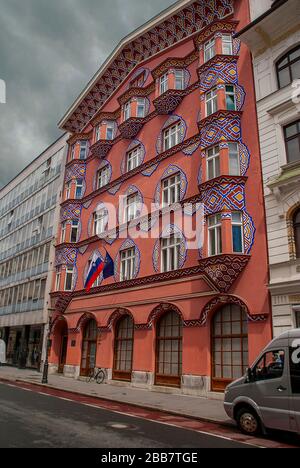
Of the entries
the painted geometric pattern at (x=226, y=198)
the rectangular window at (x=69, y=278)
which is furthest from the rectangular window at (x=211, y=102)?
the rectangular window at (x=69, y=278)

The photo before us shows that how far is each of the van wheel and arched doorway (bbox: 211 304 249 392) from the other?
664cm

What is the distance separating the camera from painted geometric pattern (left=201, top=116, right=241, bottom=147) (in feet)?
64.8

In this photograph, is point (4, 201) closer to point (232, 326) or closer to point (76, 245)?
point (76, 245)

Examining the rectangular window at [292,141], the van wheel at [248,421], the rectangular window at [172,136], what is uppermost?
the rectangular window at [172,136]

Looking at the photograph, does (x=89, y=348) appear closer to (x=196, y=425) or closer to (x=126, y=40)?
(x=196, y=425)

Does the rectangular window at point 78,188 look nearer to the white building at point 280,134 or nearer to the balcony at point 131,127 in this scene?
the balcony at point 131,127

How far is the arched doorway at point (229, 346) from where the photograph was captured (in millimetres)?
17422

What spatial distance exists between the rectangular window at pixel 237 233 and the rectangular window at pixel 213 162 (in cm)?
264

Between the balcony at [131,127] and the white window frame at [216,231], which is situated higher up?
the balcony at [131,127]

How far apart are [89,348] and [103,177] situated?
13.0m

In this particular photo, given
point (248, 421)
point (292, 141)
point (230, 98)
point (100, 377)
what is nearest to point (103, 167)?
point (230, 98)

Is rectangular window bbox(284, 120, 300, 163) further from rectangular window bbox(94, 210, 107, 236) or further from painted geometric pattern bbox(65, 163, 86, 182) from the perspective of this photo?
painted geometric pattern bbox(65, 163, 86, 182)

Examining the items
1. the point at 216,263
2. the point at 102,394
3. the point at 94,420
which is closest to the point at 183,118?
the point at 216,263

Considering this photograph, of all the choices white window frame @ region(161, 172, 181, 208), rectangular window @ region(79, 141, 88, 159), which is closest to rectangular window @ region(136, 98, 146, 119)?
white window frame @ region(161, 172, 181, 208)
